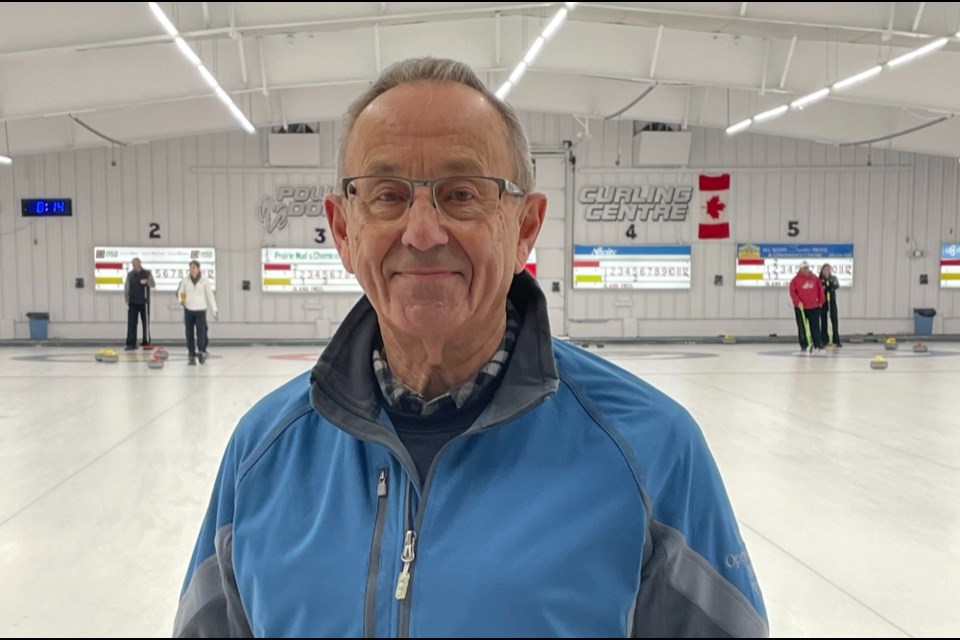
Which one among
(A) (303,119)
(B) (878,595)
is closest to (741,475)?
(B) (878,595)

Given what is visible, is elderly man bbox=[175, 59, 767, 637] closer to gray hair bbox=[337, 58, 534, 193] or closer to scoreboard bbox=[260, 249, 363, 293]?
gray hair bbox=[337, 58, 534, 193]

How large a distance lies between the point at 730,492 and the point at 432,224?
3.87 m

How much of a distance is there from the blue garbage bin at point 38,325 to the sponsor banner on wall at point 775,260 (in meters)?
17.0

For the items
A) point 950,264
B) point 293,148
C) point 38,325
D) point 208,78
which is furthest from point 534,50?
point 950,264

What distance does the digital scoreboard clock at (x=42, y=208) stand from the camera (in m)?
19.1

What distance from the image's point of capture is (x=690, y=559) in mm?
1374

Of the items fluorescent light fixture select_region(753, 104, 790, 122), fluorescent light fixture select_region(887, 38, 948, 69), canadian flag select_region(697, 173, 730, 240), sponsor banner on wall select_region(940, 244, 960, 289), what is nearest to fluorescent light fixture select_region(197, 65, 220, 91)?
fluorescent light fixture select_region(887, 38, 948, 69)

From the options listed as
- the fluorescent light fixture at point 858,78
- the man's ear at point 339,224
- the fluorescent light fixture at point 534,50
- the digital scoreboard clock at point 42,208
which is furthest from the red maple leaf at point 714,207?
the man's ear at point 339,224

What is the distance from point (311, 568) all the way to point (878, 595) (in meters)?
2.68

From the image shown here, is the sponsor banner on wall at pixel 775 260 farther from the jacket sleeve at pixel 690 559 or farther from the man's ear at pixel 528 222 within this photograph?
the jacket sleeve at pixel 690 559

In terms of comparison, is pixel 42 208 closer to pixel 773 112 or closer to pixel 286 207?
pixel 286 207

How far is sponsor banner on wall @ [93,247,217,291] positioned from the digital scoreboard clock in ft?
4.24

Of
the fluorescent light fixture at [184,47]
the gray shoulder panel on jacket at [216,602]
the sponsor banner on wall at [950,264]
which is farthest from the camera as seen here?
the sponsor banner on wall at [950,264]

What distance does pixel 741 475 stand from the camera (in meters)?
5.07
